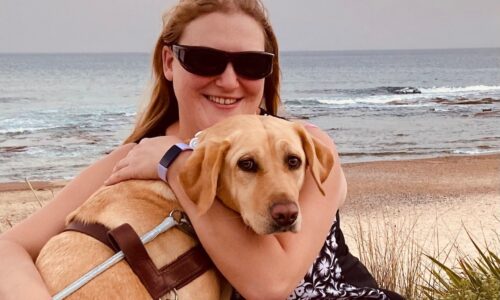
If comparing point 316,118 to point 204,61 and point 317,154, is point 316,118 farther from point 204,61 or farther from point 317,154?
point 317,154

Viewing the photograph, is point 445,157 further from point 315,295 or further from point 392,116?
point 315,295

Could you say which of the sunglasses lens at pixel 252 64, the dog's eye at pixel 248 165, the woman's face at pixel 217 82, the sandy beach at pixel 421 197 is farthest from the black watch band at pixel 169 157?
the sandy beach at pixel 421 197

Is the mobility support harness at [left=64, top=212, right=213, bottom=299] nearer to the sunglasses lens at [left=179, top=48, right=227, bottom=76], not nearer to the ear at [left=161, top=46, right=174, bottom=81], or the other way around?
the sunglasses lens at [left=179, top=48, right=227, bottom=76]

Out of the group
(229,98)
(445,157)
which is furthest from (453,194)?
(229,98)

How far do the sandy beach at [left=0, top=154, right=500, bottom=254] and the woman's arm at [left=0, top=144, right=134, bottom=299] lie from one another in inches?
277

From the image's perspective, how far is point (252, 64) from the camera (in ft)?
10.5

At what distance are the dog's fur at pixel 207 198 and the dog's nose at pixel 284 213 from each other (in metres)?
0.02

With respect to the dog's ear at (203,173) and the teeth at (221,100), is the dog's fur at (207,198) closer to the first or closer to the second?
the dog's ear at (203,173)

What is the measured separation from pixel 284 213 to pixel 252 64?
949mm

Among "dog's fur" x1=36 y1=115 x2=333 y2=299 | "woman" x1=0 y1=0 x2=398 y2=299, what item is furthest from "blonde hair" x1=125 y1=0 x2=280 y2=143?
"dog's fur" x1=36 y1=115 x2=333 y2=299

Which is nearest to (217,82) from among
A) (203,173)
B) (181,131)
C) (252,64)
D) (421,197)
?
(252,64)

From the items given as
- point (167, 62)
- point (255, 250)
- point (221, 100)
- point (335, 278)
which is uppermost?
point (167, 62)

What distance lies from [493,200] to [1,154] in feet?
51.9

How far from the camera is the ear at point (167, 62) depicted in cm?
352
